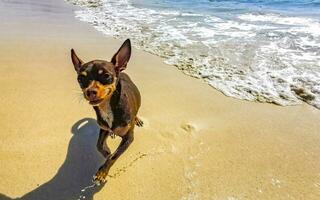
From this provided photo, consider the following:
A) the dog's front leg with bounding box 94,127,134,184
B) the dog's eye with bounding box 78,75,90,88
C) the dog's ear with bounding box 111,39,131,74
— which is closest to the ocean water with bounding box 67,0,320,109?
the dog's front leg with bounding box 94,127,134,184

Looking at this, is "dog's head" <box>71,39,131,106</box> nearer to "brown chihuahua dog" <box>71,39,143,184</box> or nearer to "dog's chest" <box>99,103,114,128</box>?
"brown chihuahua dog" <box>71,39,143,184</box>

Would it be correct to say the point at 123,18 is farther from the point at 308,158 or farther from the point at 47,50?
the point at 308,158

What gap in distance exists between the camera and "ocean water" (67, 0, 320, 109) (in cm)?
598

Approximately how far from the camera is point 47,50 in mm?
7305

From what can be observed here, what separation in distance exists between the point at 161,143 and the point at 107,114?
3.51ft

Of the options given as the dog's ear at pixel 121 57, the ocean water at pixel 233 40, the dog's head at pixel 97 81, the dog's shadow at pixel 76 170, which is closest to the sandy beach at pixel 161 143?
the dog's shadow at pixel 76 170

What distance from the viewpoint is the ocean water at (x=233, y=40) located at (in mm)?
5984

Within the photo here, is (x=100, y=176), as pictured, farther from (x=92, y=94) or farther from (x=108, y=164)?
(x=92, y=94)

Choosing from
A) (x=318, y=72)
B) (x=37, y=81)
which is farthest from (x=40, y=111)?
(x=318, y=72)

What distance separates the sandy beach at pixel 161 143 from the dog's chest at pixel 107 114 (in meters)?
0.61

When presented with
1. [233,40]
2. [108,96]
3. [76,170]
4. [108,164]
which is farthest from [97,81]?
[233,40]

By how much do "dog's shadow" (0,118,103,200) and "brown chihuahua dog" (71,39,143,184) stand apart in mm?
183

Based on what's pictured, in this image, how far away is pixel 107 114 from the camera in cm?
334

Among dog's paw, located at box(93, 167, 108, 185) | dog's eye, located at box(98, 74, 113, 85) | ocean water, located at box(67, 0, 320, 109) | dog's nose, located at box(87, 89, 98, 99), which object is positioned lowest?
ocean water, located at box(67, 0, 320, 109)
